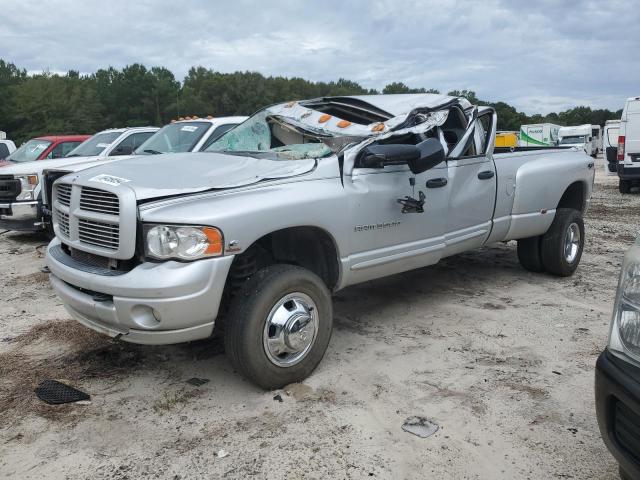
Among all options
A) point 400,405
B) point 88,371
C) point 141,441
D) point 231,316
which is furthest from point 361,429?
point 88,371

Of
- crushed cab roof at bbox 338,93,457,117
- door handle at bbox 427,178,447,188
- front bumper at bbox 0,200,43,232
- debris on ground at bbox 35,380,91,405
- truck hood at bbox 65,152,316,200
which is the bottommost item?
debris on ground at bbox 35,380,91,405

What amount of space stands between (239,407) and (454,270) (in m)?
3.87

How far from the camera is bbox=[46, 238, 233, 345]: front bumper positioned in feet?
10.1

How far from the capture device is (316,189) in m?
3.69

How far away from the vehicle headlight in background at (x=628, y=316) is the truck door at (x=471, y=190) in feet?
8.26

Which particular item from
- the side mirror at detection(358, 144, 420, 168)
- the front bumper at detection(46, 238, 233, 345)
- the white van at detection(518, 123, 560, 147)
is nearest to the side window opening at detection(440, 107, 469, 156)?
the side mirror at detection(358, 144, 420, 168)

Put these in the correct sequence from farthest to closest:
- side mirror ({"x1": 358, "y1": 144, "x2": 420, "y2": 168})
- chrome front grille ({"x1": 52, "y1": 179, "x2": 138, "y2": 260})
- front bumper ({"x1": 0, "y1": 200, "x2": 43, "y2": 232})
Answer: front bumper ({"x1": 0, "y1": 200, "x2": 43, "y2": 232}), side mirror ({"x1": 358, "y1": 144, "x2": 420, "y2": 168}), chrome front grille ({"x1": 52, "y1": 179, "x2": 138, "y2": 260})

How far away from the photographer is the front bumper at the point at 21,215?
27.5 ft

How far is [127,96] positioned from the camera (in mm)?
76562

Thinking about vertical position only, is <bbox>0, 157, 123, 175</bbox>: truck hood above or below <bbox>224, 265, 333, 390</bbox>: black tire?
above

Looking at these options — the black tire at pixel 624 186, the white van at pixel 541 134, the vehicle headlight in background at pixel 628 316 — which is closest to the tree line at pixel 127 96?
the white van at pixel 541 134

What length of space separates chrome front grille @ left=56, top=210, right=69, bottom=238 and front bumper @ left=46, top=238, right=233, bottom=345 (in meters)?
0.59

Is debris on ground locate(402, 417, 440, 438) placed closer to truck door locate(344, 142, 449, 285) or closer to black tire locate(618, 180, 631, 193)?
truck door locate(344, 142, 449, 285)

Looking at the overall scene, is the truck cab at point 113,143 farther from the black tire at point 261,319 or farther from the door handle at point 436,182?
the black tire at point 261,319
